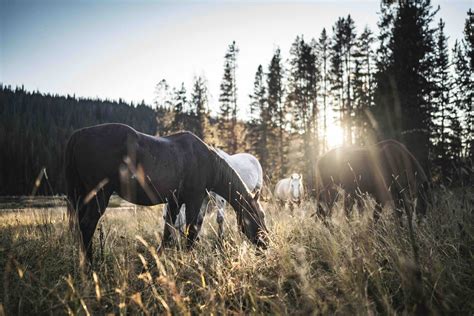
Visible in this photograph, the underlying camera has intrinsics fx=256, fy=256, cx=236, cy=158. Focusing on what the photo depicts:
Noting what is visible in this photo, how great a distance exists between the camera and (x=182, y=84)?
118 feet

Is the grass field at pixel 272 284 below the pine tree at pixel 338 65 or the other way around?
below

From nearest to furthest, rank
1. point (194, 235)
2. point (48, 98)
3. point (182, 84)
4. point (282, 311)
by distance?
point (282, 311) < point (194, 235) < point (182, 84) < point (48, 98)

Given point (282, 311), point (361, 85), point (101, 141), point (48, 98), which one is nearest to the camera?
point (282, 311)

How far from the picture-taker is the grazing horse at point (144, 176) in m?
3.50

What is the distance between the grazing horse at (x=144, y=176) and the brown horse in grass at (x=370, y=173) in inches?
86.7

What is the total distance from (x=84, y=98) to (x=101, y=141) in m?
125

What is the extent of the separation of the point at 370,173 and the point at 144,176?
17.1ft

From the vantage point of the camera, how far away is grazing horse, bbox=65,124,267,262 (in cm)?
350

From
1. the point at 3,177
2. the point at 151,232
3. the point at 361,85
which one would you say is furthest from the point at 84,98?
the point at 151,232

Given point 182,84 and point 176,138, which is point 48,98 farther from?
point 176,138

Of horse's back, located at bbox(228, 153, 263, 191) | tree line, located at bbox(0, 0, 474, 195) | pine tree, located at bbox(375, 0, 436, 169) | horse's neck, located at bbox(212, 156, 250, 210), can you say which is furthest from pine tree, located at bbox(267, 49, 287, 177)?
horse's neck, located at bbox(212, 156, 250, 210)

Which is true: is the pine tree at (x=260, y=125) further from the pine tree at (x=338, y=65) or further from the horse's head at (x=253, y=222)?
the horse's head at (x=253, y=222)

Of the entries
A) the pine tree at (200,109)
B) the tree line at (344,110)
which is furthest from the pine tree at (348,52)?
the pine tree at (200,109)

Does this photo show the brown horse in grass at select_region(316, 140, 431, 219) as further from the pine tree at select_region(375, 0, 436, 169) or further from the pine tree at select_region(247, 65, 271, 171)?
the pine tree at select_region(247, 65, 271, 171)
